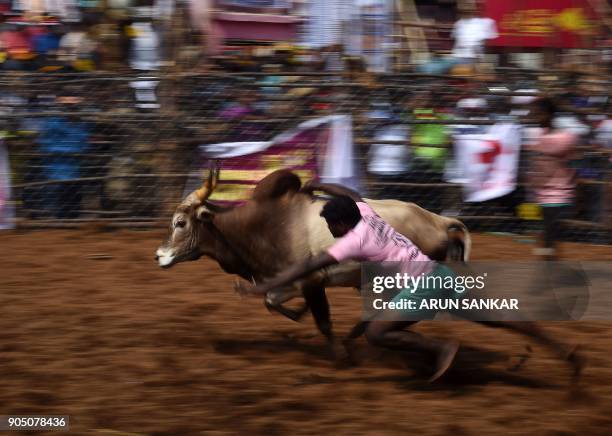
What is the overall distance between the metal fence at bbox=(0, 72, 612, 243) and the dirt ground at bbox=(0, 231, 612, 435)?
203 centimetres

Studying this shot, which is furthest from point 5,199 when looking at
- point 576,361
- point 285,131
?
point 576,361

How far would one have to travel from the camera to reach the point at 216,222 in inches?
250

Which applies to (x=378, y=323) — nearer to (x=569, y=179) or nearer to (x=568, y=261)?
(x=569, y=179)

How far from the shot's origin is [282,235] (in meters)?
6.16

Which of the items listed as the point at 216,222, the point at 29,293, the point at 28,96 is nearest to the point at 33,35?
the point at 28,96

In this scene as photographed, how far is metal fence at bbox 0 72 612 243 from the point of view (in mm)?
9852

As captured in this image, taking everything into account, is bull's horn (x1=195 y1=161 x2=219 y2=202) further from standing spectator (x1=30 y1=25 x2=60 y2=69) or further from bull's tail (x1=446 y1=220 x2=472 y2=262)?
standing spectator (x1=30 y1=25 x2=60 y2=69)

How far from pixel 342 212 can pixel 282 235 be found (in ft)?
3.18

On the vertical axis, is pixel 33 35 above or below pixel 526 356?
above

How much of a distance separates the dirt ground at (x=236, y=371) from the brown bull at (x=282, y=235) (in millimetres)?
457

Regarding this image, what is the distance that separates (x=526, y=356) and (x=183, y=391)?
2.08 m

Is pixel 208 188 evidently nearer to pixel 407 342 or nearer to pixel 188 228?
pixel 188 228

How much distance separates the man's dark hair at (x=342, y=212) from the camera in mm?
5270

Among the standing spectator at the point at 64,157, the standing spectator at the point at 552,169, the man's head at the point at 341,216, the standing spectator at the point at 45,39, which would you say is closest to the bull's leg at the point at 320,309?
the man's head at the point at 341,216
